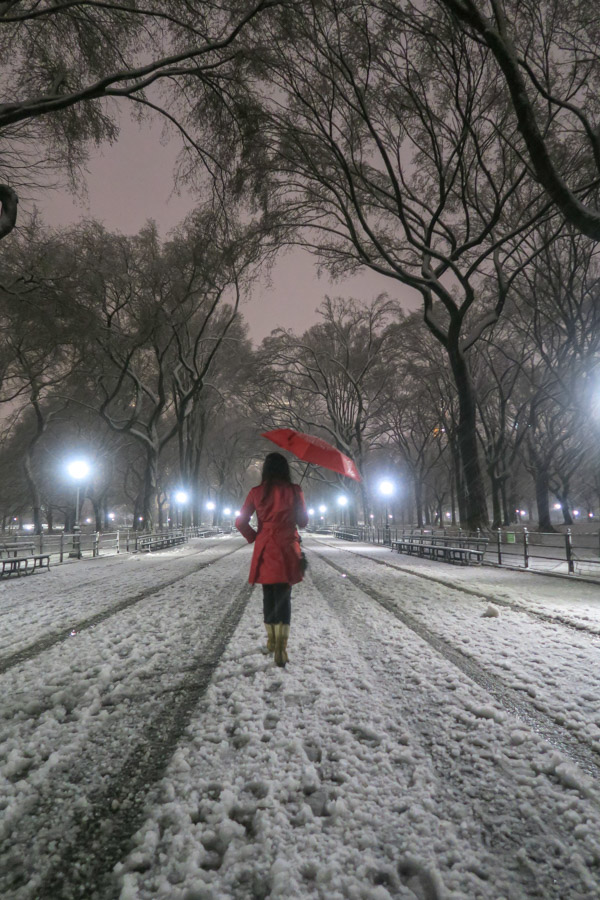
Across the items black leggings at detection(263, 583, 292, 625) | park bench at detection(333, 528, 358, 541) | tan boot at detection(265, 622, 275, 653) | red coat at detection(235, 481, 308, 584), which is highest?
red coat at detection(235, 481, 308, 584)

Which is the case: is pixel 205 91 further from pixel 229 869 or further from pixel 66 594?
pixel 229 869

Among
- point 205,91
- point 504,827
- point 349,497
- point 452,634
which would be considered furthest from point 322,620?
point 349,497

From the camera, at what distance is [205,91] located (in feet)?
31.8

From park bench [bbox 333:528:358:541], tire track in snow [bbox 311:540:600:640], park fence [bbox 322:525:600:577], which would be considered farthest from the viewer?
park bench [bbox 333:528:358:541]

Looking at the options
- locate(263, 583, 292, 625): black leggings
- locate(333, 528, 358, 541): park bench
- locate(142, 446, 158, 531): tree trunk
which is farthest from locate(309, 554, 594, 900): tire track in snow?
locate(333, 528, 358, 541): park bench

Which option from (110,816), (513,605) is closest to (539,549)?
(513,605)

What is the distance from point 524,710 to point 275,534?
224 centimetres

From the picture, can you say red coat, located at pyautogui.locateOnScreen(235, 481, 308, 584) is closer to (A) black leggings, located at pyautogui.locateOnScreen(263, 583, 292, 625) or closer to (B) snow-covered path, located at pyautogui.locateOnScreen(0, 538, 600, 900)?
(A) black leggings, located at pyautogui.locateOnScreen(263, 583, 292, 625)

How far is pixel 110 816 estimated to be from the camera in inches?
72.2

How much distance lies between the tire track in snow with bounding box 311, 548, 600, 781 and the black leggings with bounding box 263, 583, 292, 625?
5.26 feet

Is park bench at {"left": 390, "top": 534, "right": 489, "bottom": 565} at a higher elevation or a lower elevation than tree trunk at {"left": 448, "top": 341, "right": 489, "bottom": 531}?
lower

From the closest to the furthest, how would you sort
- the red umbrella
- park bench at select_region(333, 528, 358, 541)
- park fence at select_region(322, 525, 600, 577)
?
1. the red umbrella
2. park fence at select_region(322, 525, 600, 577)
3. park bench at select_region(333, 528, 358, 541)

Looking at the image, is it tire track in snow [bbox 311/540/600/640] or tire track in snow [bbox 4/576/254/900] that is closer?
tire track in snow [bbox 4/576/254/900]

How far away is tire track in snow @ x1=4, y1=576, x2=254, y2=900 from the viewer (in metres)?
1.47
